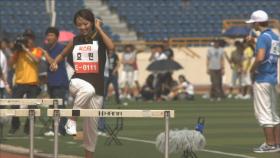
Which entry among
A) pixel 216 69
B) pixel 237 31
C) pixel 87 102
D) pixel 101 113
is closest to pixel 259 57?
pixel 87 102

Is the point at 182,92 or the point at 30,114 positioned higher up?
the point at 182,92

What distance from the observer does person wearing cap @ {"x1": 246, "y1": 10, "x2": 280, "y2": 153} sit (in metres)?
15.1

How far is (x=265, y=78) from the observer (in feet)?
50.1

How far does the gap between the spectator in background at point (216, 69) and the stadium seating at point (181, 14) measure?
1260cm

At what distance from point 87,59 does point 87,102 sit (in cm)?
59

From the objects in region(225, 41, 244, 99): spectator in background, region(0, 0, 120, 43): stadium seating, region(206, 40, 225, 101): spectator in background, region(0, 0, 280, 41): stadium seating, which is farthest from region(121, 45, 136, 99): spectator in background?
region(0, 0, 280, 41): stadium seating

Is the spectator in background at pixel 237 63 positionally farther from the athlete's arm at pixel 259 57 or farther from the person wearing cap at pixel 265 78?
the athlete's arm at pixel 259 57

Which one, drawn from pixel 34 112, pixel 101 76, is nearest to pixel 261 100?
pixel 101 76

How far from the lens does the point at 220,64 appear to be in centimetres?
3462

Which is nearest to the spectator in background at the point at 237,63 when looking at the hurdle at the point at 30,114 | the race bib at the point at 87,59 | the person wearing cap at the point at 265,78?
the person wearing cap at the point at 265,78

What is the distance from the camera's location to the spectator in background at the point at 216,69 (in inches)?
1359

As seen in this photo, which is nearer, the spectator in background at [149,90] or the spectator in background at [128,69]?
the spectator in background at [149,90]

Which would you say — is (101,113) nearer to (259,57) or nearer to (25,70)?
(259,57)

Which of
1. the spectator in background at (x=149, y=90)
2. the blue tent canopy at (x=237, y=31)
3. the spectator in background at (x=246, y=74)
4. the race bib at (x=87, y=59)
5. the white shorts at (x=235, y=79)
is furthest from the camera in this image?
the blue tent canopy at (x=237, y=31)
